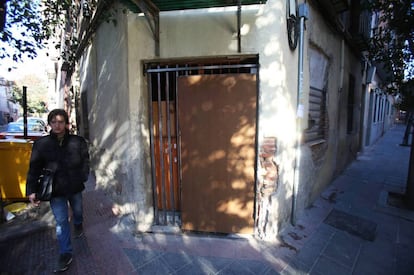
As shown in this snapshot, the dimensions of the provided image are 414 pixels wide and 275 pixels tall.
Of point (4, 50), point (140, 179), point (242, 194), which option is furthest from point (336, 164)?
point (4, 50)

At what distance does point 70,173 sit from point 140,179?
0.99m

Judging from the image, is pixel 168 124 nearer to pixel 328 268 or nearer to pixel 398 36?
pixel 328 268

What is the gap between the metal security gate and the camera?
126 inches

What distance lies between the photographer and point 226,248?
→ 2.98 m

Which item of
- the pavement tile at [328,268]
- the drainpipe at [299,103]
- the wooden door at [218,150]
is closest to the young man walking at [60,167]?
the wooden door at [218,150]

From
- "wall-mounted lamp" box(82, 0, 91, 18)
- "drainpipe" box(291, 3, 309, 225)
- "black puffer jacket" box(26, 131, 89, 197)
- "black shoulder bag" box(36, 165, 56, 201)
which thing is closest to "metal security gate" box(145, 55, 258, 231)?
"drainpipe" box(291, 3, 309, 225)

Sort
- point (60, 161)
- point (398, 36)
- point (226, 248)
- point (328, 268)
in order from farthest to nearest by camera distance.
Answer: point (398, 36), point (226, 248), point (328, 268), point (60, 161)

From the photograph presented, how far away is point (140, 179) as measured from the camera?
3.37 meters

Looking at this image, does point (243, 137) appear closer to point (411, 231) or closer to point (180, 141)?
point (180, 141)

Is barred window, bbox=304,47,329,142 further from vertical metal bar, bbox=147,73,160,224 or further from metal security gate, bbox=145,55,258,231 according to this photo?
vertical metal bar, bbox=147,73,160,224

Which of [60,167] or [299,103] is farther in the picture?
[299,103]

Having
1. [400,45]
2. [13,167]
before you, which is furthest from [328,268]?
[13,167]

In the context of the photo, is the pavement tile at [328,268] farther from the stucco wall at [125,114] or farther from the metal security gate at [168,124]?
the stucco wall at [125,114]

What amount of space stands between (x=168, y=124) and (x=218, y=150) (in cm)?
88
